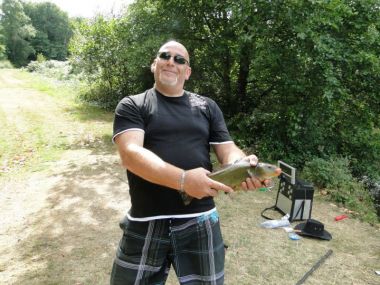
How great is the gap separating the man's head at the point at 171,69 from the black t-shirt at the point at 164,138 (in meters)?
0.05

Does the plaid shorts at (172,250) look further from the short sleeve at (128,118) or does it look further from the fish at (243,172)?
the short sleeve at (128,118)

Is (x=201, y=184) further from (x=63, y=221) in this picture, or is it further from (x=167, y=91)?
(x=63, y=221)

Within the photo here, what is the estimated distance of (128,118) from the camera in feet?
6.40

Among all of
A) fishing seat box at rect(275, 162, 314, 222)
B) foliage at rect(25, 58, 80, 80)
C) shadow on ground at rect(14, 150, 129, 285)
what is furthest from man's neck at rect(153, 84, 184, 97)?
foliage at rect(25, 58, 80, 80)

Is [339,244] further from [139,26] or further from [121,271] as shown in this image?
[139,26]

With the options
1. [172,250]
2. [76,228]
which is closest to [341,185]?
[76,228]

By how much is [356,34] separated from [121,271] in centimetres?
771

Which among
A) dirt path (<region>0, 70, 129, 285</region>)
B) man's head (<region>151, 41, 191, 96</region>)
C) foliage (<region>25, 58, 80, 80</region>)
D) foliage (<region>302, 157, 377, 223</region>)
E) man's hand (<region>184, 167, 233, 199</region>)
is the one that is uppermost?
man's head (<region>151, 41, 191, 96</region>)

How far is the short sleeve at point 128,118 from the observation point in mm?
1934

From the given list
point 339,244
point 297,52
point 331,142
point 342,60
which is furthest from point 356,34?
point 339,244

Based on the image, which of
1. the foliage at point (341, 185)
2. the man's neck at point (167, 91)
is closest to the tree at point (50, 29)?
the foliage at point (341, 185)

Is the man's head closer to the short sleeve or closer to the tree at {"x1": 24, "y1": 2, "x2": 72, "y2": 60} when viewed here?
the short sleeve

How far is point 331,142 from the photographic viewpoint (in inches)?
344

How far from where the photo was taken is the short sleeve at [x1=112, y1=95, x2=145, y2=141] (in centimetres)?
193
